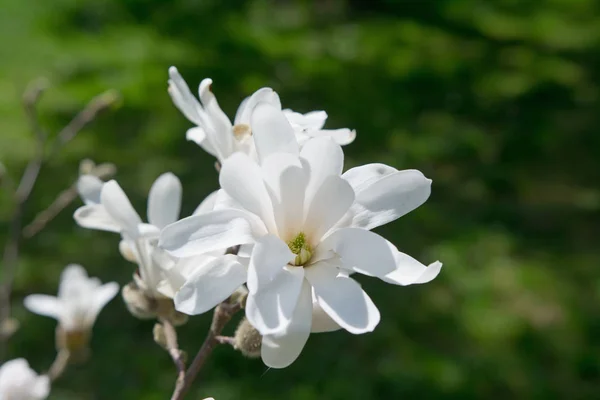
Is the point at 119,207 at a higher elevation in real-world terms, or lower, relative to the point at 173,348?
higher

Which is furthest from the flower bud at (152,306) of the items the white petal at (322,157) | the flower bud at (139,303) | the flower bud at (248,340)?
the white petal at (322,157)

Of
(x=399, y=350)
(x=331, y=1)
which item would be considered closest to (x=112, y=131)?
(x=399, y=350)

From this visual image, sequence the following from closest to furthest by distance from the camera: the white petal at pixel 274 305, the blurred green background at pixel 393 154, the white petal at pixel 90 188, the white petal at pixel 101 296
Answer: the white petal at pixel 274 305
the white petal at pixel 90 188
the white petal at pixel 101 296
the blurred green background at pixel 393 154

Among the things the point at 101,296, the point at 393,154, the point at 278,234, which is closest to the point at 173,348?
the point at 278,234

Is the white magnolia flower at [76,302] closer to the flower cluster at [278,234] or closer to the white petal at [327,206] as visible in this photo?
the flower cluster at [278,234]

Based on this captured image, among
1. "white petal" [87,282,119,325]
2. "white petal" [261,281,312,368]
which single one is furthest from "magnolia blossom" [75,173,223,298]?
"white petal" [87,282,119,325]

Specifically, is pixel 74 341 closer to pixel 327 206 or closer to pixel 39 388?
pixel 39 388
